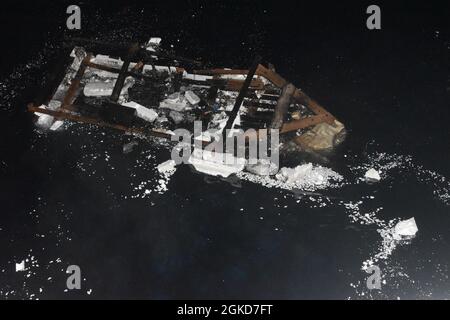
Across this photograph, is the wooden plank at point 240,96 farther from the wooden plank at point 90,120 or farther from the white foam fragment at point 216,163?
the wooden plank at point 90,120

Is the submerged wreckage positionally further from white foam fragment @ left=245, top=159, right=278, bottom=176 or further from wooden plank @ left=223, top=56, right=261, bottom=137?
white foam fragment @ left=245, top=159, right=278, bottom=176

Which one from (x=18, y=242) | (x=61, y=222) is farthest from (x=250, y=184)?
(x=18, y=242)

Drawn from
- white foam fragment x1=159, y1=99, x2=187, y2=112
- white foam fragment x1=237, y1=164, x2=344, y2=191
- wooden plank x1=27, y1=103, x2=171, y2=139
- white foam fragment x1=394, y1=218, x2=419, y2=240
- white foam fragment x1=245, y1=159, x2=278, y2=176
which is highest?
white foam fragment x1=159, y1=99, x2=187, y2=112

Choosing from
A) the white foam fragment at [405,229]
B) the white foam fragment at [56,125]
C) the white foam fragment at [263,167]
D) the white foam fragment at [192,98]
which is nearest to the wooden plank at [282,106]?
the white foam fragment at [263,167]

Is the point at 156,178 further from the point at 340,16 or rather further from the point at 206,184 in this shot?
the point at 340,16

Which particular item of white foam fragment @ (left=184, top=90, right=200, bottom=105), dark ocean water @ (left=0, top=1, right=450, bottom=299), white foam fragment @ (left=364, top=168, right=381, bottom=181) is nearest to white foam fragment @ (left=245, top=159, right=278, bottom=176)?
dark ocean water @ (left=0, top=1, right=450, bottom=299)

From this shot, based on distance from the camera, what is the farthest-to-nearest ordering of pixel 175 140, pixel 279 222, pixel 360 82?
pixel 360 82 → pixel 175 140 → pixel 279 222
